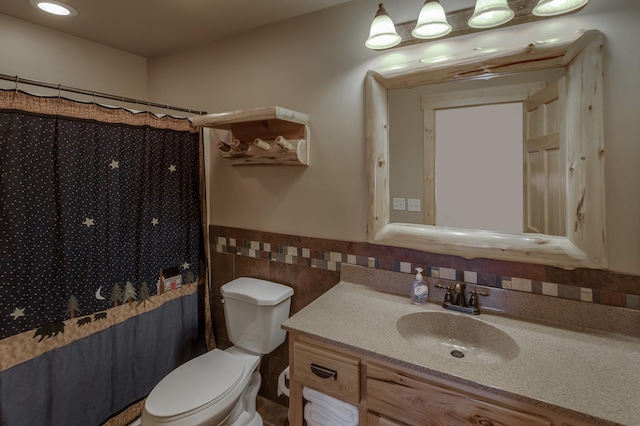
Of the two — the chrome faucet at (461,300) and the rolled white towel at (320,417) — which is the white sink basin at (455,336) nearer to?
the chrome faucet at (461,300)

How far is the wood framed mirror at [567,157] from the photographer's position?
1.16 meters

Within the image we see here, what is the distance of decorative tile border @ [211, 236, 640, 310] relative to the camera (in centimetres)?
123

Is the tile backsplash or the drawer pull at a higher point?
the tile backsplash

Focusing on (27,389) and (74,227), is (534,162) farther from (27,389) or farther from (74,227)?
(27,389)

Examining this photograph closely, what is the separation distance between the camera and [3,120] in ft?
4.52

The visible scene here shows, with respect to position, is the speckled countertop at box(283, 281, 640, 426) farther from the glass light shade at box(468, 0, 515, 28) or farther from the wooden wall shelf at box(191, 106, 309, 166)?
the glass light shade at box(468, 0, 515, 28)

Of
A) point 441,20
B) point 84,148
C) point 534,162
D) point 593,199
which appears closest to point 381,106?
point 441,20

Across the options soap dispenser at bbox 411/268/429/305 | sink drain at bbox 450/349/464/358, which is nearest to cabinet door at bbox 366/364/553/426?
sink drain at bbox 450/349/464/358

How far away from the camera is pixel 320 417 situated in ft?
4.08

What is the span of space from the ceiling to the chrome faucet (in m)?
1.54

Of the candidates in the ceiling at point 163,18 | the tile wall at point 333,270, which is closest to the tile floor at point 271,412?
the tile wall at point 333,270

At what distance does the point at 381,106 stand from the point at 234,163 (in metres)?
1.01

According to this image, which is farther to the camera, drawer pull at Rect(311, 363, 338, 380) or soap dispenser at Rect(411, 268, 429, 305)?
soap dispenser at Rect(411, 268, 429, 305)

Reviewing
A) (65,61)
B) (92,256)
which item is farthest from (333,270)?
(65,61)
